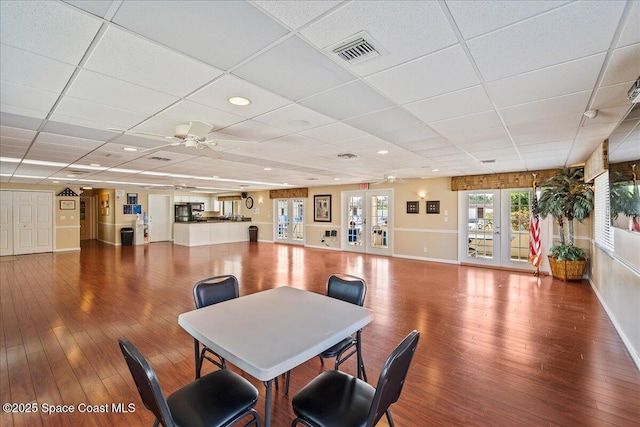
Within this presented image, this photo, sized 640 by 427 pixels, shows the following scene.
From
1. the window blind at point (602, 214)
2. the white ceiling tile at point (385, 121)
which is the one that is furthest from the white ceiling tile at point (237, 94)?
the window blind at point (602, 214)

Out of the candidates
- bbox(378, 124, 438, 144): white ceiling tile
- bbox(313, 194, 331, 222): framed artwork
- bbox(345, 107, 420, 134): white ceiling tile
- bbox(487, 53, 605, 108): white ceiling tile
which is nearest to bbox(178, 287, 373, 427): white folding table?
bbox(345, 107, 420, 134): white ceiling tile

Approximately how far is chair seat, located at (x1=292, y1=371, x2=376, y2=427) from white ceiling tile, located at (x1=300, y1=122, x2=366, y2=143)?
2.46 meters

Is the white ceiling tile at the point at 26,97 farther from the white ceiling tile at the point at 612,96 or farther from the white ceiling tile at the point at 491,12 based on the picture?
the white ceiling tile at the point at 612,96

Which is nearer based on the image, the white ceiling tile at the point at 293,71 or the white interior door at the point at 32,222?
the white ceiling tile at the point at 293,71

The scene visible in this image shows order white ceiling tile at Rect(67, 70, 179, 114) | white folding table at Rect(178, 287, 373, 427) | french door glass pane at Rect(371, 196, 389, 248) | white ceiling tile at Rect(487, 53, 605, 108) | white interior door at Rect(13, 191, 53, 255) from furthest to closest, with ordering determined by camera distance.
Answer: french door glass pane at Rect(371, 196, 389, 248) → white interior door at Rect(13, 191, 53, 255) → white ceiling tile at Rect(67, 70, 179, 114) → white ceiling tile at Rect(487, 53, 605, 108) → white folding table at Rect(178, 287, 373, 427)

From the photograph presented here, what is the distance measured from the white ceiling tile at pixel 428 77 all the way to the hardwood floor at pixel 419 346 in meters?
2.46

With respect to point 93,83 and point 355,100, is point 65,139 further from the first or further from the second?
point 355,100

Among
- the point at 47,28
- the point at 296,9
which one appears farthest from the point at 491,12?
the point at 47,28

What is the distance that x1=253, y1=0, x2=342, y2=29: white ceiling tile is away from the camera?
A: 1.32 m

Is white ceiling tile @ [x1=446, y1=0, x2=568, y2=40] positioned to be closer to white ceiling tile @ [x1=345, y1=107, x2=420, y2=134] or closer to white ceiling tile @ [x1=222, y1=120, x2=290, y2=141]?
white ceiling tile @ [x1=345, y1=107, x2=420, y2=134]

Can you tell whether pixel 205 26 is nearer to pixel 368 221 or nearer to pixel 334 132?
pixel 334 132

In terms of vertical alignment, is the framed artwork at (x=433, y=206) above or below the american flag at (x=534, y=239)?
above

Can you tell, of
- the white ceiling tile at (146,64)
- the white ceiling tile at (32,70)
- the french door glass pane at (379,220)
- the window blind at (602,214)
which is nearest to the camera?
the white ceiling tile at (146,64)

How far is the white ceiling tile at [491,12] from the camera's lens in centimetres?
132
